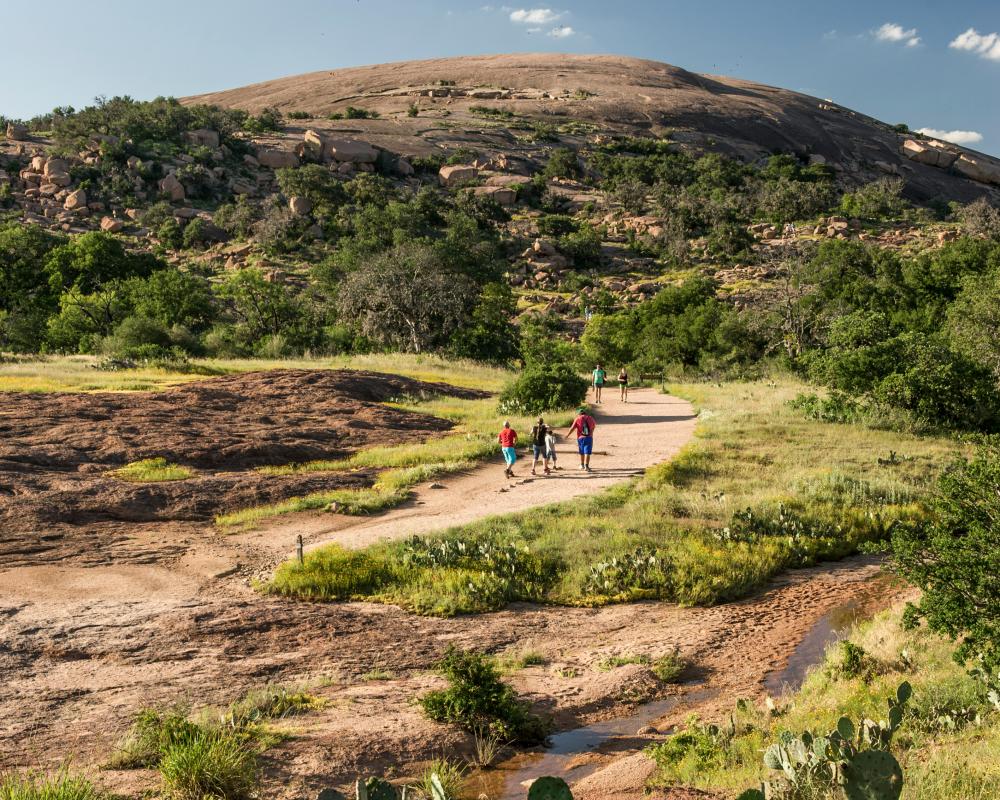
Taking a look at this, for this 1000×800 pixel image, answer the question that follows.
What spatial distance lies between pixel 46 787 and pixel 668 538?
384 inches

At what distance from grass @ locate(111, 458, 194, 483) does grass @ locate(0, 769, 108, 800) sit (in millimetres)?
11064

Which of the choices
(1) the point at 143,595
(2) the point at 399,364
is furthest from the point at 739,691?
(2) the point at 399,364

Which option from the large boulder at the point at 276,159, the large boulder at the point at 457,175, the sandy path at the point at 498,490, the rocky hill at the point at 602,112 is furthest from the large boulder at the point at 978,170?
the sandy path at the point at 498,490

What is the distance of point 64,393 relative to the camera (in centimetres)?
2333

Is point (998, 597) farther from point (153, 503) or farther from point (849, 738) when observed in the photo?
point (153, 503)

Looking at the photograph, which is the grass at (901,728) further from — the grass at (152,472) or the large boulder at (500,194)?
the large boulder at (500,194)

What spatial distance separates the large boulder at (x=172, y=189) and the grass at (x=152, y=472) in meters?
66.5

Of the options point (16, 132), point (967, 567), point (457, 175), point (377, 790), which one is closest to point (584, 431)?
point (967, 567)

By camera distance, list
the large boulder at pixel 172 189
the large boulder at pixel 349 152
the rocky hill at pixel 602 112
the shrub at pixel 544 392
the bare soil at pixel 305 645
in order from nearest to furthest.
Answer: the bare soil at pixel 305 645 < the shrub at pixel 544 392 < the large boulder at pixel 172 189 < the large boulder at pixel 349 152 < the rocky hill at pixel 602 112

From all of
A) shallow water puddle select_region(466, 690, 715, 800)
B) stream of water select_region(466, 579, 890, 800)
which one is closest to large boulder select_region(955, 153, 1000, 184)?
stream of water select_region(466, 579, 890, 800)

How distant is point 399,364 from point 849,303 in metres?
24.0

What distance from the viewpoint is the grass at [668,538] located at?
11.2 m

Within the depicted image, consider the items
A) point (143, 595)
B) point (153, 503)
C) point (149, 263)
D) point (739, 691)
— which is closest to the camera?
point (739, 691)

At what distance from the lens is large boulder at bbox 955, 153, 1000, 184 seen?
399ft
